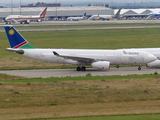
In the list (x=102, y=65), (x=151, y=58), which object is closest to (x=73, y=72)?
(x=102, y=65)

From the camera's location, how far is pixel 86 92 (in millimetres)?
30750

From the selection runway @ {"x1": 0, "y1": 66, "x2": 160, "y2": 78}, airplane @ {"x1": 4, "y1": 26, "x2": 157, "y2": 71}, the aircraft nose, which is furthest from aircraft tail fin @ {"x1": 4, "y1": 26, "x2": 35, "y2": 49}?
the aircraft nose

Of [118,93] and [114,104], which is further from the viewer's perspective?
[118,93]

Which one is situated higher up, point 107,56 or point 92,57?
point 107,56

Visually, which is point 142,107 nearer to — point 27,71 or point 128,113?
point 128,113

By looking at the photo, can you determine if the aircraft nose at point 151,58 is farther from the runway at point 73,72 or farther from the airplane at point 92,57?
the runway at point 73,72

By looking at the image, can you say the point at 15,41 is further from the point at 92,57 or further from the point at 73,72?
the point at 92,57

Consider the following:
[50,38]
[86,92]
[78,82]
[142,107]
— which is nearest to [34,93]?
[86,92]

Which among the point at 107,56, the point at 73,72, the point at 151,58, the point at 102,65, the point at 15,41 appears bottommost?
the point at 73,72

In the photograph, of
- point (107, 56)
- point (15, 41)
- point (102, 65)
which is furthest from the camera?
point (15, 41)

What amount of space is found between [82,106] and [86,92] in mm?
4676

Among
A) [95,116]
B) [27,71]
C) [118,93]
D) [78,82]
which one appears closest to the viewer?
[95,116]

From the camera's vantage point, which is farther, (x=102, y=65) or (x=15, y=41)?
(x=15, y=41)

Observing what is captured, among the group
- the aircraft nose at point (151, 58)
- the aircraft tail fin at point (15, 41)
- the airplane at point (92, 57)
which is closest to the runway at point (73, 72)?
the airplane at point (92, 57)
